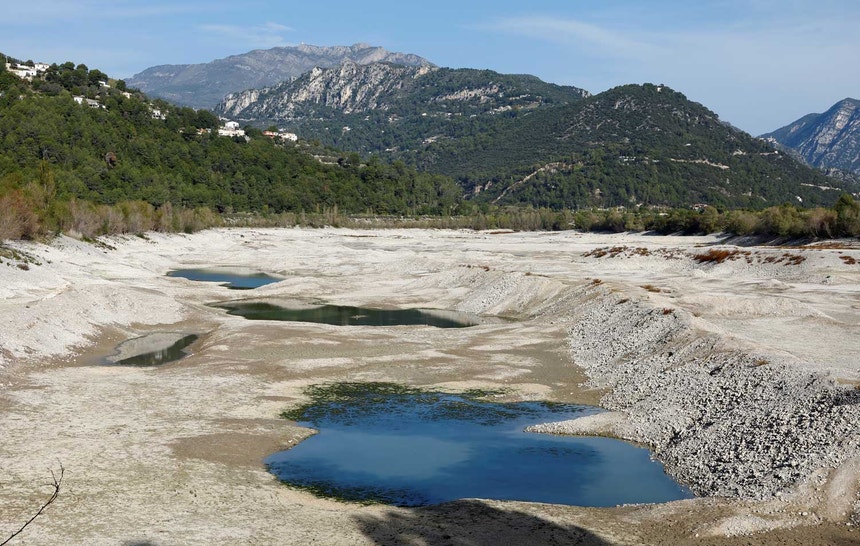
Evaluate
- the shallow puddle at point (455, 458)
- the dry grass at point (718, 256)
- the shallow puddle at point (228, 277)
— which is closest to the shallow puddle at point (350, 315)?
the shallow puddle at point (228, 277)

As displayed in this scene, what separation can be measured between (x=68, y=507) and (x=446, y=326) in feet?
145

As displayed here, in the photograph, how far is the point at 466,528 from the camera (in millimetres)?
21922

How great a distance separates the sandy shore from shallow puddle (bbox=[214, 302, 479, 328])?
320cm

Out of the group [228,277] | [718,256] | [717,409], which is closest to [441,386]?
[717,409]

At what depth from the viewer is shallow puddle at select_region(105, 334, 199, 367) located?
47.0 meters

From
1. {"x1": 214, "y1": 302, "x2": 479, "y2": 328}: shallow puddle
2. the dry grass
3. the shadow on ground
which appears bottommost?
{"x1": 214, "y1": 302, "x2": 479, "y2": 328}: shallow puddle

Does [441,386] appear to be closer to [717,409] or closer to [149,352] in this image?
[717,409]

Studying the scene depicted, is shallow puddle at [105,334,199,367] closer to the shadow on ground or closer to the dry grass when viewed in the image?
the shadow on ground

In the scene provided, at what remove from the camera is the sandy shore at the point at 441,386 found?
2211 centimetres

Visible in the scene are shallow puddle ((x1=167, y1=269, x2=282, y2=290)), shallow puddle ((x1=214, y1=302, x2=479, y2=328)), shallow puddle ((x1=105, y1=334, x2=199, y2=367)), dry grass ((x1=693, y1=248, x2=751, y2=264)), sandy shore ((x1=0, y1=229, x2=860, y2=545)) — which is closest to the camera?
sandy shore ((x1=0, y1=229, x2=860, y2=545))

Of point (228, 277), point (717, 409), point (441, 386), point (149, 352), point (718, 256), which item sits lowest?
point (228, 277)

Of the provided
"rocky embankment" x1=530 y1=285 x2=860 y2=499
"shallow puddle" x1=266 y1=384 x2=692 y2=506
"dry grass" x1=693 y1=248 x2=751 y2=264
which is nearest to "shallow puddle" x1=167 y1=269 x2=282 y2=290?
"rocky embankment" x1=530 y1=285 x2=860 y2=499

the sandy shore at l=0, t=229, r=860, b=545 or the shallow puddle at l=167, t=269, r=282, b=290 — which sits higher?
the sandy shore at l=0, t=229, r=860, b=545

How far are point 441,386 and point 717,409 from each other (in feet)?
48.7
